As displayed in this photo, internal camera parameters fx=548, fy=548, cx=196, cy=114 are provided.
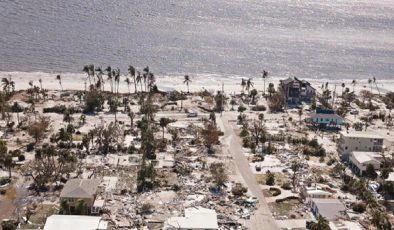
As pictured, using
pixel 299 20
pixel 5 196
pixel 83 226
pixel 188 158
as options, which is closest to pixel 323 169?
pixel 188 158

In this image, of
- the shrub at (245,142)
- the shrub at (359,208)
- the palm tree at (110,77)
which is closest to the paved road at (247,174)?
Result: the shrub at (245,142)

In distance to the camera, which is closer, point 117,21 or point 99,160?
point 99,160

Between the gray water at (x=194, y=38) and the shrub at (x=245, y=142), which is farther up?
the gray water at (x=194, y=38)

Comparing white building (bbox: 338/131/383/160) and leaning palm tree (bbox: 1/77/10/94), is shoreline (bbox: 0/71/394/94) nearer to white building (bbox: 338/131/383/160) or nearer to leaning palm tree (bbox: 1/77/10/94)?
leaning palm tree (bbox: 1/77/10/94)

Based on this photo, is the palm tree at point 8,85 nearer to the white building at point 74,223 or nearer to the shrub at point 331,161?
the white building at point 74,223

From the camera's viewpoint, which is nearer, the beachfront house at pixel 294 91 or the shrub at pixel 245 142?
the shrub at pixel 245 142

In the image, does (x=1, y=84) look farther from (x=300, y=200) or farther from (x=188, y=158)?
(x=300, y=200)
